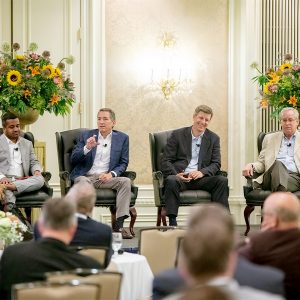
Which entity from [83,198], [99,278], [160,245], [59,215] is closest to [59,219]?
[59,215]

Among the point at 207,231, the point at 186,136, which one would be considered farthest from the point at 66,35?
the point at 207,231

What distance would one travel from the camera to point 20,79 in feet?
26.4

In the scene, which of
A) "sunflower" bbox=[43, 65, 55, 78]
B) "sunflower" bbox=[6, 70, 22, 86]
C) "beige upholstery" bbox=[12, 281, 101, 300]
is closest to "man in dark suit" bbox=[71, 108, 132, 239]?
"sunflower" bbox=[43, 65, 55, 78]

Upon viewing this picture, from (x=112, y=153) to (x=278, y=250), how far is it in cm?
509

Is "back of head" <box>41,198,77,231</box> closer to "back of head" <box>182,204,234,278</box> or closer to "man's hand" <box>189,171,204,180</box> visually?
"back of head" <box>182,204,234,278</box>

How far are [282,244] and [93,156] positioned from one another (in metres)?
5.12

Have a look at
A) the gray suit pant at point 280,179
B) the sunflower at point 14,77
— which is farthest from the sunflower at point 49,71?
the gray suit pant at point 280,179

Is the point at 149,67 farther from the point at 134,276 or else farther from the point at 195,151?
the point at 134,276

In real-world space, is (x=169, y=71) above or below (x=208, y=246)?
above

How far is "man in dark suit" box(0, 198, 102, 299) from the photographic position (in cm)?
314

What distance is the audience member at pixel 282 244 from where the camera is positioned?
3.11 m

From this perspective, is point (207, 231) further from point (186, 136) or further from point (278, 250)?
Answer: point (186, 136)

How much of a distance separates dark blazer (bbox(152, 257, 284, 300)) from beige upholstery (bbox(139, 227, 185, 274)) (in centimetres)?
227

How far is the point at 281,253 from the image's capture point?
3135 mm
